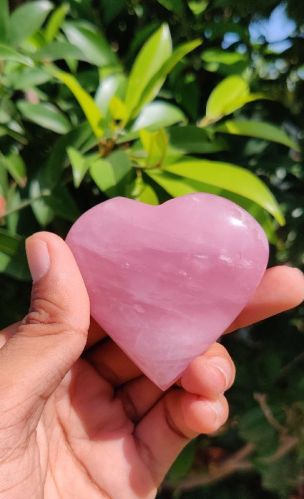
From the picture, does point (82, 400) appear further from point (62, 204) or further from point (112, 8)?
point (112, 8)

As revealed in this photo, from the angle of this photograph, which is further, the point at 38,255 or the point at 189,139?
the point at 189,139

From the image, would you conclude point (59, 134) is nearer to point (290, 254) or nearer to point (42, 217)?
point (42, 217)

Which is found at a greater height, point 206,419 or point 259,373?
point 206,419

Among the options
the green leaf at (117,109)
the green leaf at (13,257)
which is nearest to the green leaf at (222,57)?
the green leaf at (117,109)

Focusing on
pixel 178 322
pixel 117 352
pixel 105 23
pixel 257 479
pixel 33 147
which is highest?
pixel 105 23

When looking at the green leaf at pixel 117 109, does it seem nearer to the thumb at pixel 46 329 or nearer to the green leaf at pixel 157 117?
the green leaf at pixel 157 117

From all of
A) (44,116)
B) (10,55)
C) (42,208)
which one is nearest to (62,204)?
(42,208)

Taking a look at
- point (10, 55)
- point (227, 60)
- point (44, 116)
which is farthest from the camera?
point (227, 60)

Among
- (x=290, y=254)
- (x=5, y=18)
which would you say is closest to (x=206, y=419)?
(x=290, y=254)
